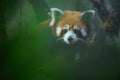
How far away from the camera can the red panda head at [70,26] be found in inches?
82.1

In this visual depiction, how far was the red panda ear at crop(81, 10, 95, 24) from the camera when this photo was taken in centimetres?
211

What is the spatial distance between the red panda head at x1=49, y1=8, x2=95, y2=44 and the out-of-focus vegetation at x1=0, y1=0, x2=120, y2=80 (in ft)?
0.12

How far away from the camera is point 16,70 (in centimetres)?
209

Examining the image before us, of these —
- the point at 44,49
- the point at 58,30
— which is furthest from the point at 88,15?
the point at 44,49

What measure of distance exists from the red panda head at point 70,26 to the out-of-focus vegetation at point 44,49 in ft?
0.12

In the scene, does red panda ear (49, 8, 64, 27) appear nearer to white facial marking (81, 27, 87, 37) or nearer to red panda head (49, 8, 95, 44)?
red panda head (49, 8, 95, 44)

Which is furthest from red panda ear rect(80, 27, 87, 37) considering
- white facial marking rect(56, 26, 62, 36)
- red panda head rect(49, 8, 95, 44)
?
white facial marking rect(56, 26, 62, 36)

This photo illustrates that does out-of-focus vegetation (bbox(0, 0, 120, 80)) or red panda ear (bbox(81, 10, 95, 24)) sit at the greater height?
red panda ear (bbox(81, 10, 95, 24))

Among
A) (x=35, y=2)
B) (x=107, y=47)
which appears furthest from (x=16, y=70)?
(x=107, y=47)

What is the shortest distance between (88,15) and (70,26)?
15 centimetres

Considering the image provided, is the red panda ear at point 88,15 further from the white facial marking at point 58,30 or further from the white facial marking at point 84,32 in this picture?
the white facial marking at point 58,30

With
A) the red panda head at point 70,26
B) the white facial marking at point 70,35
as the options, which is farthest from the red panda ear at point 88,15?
the white facial marking at point 70,35

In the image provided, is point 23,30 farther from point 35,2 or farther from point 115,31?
point 115,31

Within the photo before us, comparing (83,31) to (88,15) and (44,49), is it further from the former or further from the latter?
(44,49)
